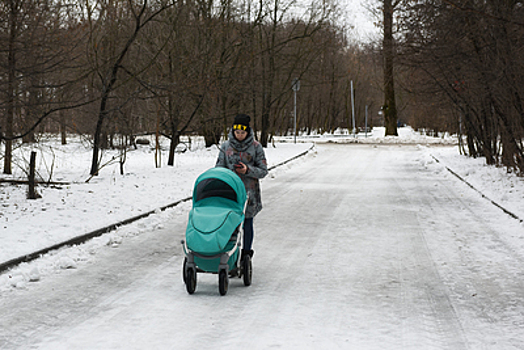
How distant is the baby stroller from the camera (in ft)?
20.1

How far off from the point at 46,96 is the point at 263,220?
6.09 m

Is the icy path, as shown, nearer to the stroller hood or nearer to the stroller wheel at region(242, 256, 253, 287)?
the stroller wheel at region(242, 256, 253, 287)

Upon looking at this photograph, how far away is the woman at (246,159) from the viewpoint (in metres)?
6.92

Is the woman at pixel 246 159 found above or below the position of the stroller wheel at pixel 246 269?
A: above

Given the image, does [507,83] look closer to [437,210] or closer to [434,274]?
[437,210]

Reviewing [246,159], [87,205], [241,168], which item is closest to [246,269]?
[241,168]

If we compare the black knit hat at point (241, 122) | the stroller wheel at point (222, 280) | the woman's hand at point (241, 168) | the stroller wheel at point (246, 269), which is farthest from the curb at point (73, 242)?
the black knit hat at point (241, 122)

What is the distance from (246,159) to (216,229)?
3.78 feet

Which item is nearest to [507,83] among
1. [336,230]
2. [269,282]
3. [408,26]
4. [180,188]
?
[408,26]

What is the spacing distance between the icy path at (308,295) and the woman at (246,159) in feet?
2.36

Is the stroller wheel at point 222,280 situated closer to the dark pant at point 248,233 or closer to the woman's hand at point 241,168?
the dark pant at point 248,233

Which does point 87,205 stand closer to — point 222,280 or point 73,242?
point 73,242

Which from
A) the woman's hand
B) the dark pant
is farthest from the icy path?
the woman's hand

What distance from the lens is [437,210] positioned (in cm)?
1281
